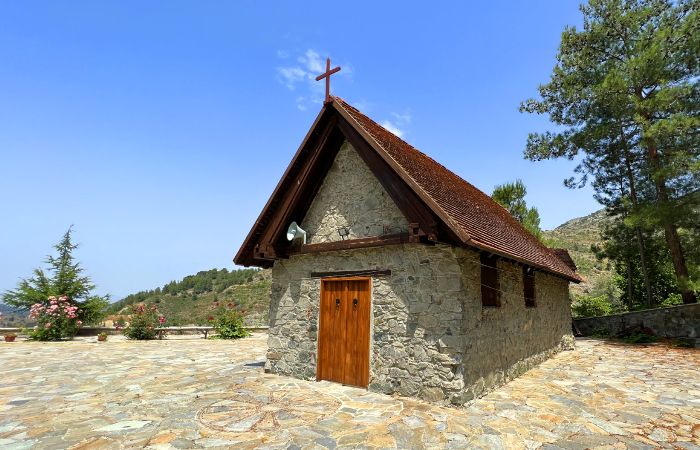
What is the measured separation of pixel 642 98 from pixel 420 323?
1746 cm

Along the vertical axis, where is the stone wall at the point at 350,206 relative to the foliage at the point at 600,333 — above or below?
above

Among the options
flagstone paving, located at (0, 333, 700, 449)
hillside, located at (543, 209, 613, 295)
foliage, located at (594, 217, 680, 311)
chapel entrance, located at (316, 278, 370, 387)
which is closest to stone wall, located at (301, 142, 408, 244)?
chapel entrance, located at (316, 278, 370, 387)

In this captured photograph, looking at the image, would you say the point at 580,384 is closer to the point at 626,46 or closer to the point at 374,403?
the point at 374,403

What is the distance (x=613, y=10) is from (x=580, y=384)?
61.7 feet

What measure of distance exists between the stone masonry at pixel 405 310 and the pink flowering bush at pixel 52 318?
14.3m

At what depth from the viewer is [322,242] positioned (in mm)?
9328

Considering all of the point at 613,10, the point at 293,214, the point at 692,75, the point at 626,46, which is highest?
the point at 613,10

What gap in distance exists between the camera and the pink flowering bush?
1791 centimetres

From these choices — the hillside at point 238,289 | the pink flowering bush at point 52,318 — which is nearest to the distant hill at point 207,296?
the hillside at point 238,289

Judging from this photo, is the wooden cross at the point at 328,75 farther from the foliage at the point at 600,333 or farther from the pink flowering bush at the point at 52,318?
the foliage at the point at 600,333

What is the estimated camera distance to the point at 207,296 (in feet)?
137

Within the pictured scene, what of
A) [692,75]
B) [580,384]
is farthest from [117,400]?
[692,75]

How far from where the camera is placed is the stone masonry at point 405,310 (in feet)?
23.4

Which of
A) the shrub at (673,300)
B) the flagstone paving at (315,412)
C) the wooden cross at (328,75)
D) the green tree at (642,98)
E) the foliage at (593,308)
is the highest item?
the green tree at (642,98)
